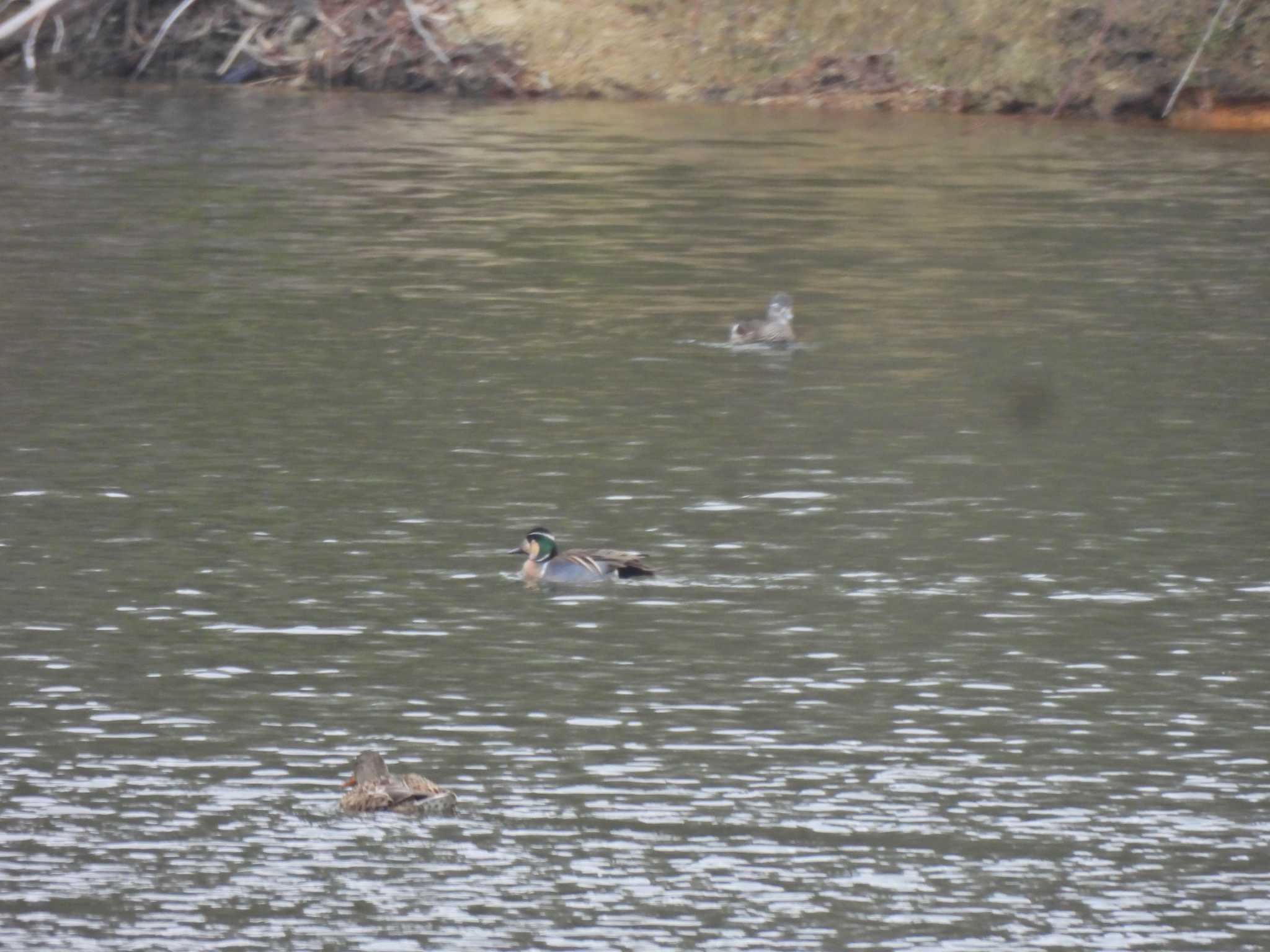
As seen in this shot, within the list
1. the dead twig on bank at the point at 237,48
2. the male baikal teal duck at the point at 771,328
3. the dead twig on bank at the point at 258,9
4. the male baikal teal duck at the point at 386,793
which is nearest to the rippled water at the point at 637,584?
the male baikal teal duck at the point at 386,793

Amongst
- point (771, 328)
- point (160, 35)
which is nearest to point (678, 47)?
point (160, 35)

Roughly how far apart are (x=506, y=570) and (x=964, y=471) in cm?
363

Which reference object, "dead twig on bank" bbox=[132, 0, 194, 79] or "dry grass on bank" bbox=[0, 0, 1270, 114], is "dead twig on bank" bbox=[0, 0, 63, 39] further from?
"dead twig on bank" bbox=[132, 0, 194, 79]

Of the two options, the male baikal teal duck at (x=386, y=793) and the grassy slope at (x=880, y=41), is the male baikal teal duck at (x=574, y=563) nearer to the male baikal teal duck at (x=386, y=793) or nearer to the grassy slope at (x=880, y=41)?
the male baikal teal duck at (x=386, y=793)

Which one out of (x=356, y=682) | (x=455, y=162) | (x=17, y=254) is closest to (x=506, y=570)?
(x=356, y=682)

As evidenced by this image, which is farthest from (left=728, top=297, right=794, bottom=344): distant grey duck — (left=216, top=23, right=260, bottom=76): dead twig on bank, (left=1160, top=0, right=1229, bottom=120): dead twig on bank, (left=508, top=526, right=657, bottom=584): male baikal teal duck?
(left=216, top=23, right=260, bottom=76): dead twig on bank

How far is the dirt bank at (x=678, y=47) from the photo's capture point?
40.0 metres

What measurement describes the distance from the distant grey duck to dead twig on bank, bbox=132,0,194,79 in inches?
950

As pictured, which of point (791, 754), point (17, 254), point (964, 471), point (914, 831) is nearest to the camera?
point (914, 831)

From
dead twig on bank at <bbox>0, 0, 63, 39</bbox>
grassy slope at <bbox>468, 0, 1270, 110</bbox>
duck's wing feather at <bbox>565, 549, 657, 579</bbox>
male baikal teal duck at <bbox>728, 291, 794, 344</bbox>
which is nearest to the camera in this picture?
duck's wing feather at <bbox>565, 549, 657, 579</bbox>

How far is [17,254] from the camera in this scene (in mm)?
24250

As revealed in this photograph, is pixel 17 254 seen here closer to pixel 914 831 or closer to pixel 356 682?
pixel 356 682

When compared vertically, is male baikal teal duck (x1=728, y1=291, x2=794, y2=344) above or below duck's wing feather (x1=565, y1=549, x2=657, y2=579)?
above

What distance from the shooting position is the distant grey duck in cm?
1998
